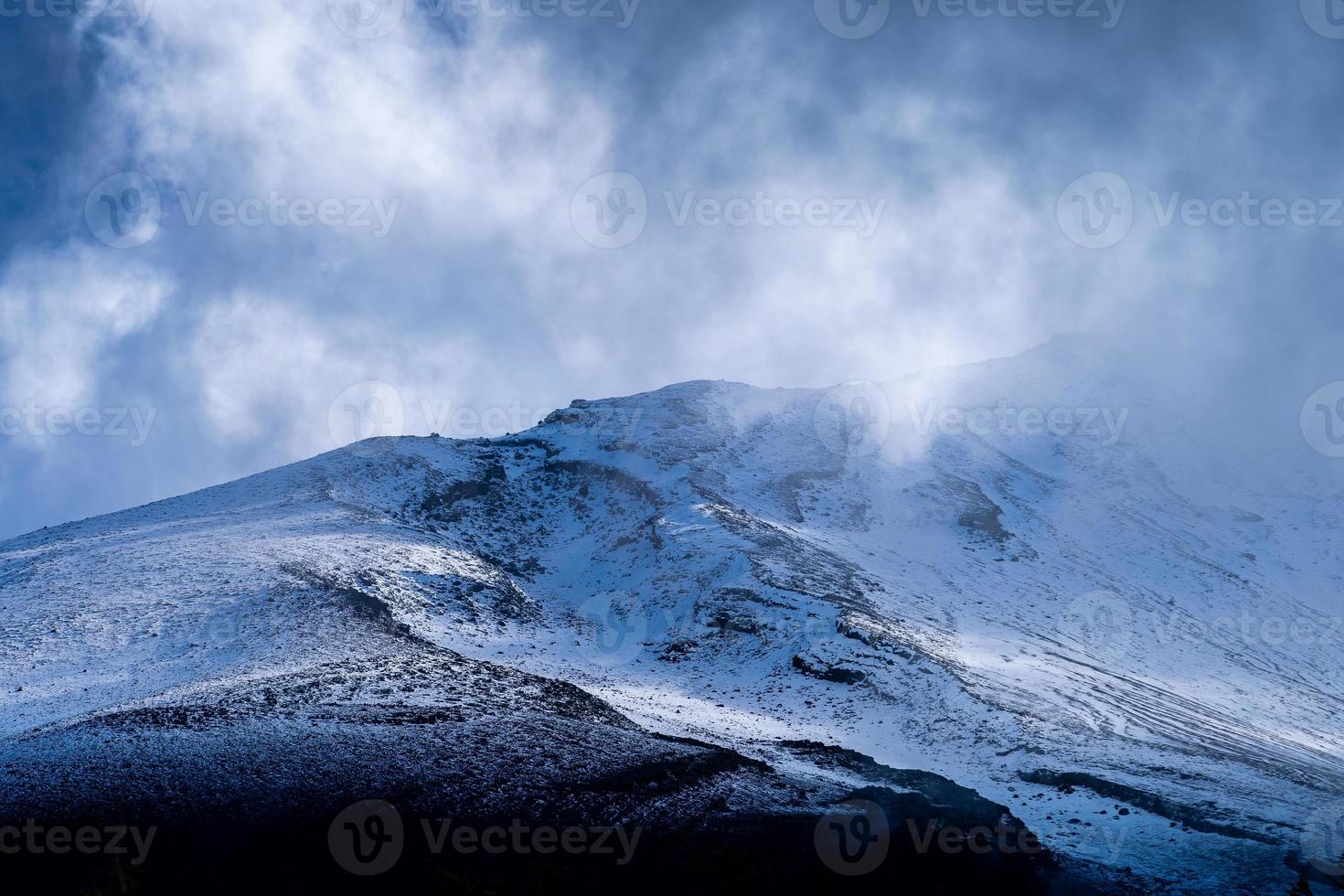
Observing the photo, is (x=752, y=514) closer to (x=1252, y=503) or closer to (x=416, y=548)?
(x=416, y=548)

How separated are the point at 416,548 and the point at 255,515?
14.2 meters

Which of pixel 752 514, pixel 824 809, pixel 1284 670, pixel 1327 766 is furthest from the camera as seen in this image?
pixel 752 514

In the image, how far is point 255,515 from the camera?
54.9 meters

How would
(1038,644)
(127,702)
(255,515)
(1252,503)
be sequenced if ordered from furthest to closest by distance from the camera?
(1252,503)
(255,515)
(1038,644)
(127,702)

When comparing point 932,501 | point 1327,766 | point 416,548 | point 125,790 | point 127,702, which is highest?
point 932,501

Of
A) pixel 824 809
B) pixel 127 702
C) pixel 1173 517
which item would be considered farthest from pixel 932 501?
pixel 127 702

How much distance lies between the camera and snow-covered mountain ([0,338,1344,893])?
2241 cm

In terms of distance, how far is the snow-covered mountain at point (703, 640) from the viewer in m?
22.4

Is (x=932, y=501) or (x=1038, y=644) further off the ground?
(x=932, y=501)

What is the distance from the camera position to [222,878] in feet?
54.0

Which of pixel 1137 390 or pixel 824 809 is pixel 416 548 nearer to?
pixel 824 809

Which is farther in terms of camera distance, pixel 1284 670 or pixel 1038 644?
pixel 1284 670

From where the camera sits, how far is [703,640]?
138 feet

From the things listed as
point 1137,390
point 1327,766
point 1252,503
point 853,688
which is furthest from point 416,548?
point 1137,390
